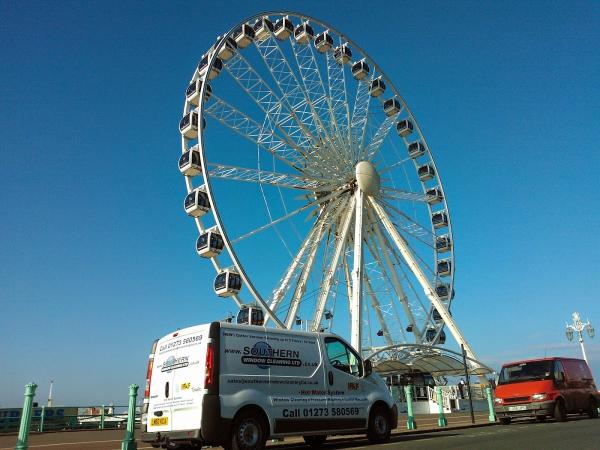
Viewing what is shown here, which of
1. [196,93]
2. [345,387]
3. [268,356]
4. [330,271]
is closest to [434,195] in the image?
[330,271]

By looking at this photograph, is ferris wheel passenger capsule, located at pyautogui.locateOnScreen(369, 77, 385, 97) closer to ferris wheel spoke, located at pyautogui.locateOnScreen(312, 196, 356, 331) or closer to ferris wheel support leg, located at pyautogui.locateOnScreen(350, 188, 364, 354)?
ferris wheel support leg, located at pyautogui.locateOnScreen(350, 188, 364, 354)

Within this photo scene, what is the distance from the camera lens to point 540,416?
51.7 feet

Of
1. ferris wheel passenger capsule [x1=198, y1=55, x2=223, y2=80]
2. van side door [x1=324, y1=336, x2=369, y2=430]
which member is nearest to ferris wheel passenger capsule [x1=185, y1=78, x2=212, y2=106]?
ferris wheel passenger capsule [x1=198, y1=55, x2=223, y2=80]

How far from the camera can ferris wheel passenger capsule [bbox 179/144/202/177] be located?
23.1 m

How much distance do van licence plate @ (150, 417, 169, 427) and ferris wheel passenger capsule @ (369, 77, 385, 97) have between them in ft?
A: 99.2

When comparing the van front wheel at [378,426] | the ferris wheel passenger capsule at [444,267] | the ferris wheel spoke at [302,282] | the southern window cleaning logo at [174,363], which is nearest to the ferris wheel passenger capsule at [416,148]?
the ferris wheel passenger capsule at [444,267]

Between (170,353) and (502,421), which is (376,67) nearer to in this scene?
(502,421)

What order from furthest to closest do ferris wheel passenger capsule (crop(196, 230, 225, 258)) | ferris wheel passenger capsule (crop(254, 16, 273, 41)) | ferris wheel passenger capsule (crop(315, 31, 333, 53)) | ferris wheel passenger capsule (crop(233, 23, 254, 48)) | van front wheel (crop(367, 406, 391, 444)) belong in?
ferris wheel passenger capsule (crop(315, 31, 333, 53)) → ferris wheel passenger capsule (crop(254, 16, 273, 41)) → ferris wheel passenger capsule (crop(233, 23, 254, 48)) → ferris wheel passenger capsule (crop(196, 230, 225, 258)) → van front wheel (crop(367, 406, 391, 444))

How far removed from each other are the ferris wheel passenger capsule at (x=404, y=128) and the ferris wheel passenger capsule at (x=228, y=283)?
20.4m

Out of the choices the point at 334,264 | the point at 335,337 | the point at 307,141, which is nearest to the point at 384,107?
the point at 307,141

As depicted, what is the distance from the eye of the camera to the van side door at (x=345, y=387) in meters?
10.1

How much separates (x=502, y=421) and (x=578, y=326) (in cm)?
2742

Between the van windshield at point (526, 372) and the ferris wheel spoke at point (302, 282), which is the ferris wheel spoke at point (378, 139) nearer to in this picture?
the ferris wheel spoke at point (302, 282)

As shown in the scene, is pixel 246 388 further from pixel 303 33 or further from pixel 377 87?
pixel 377 87
